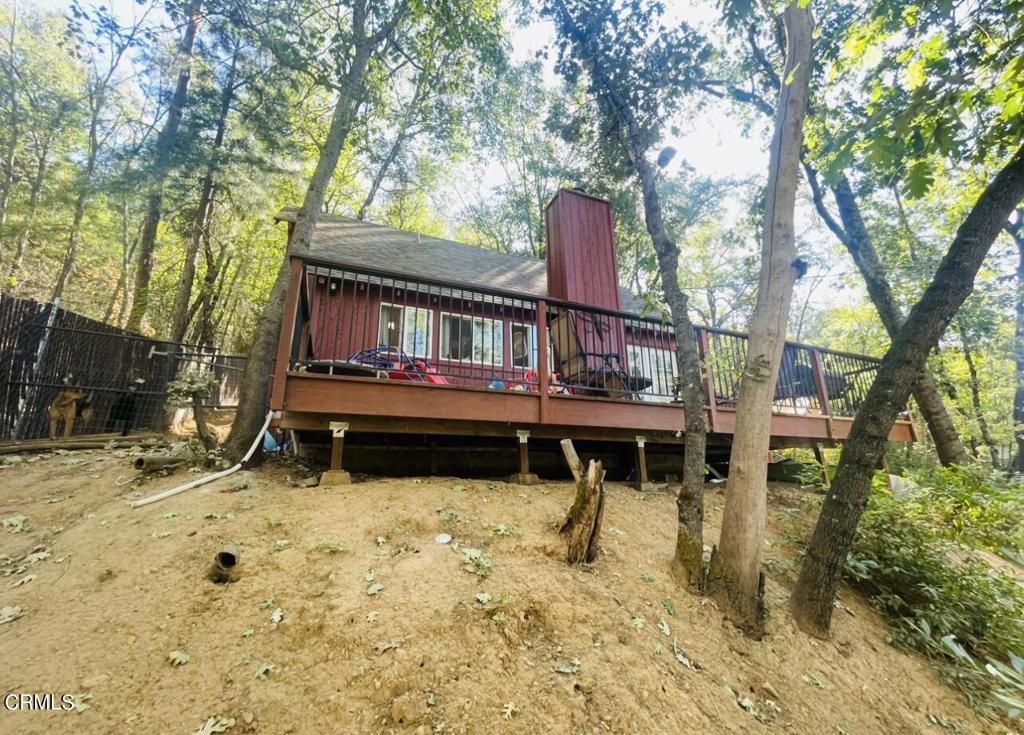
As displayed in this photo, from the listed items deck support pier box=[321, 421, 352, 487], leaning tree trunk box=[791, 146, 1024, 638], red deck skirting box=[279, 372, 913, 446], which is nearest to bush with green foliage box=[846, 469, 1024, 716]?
leaning tree trunk box=[791, 146, 1024, 638]

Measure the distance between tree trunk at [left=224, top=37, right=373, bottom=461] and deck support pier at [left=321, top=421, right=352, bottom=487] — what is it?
0.79m

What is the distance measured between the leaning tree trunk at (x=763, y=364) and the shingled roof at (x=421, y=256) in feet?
16.2

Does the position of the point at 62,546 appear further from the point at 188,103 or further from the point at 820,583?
the point at 188,103

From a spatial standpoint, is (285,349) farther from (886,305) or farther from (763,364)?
(886,305)

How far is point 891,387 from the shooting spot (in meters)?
3.14

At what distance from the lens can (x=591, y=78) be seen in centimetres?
549

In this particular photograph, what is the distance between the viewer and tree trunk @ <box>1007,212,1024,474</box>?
9996mm

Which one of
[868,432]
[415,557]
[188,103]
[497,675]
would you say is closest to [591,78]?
[868,432]

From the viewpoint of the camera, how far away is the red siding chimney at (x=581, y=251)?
29.7 ft

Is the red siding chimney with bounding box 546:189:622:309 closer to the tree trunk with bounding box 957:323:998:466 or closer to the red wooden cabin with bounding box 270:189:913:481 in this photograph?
the red wooden cabin with bounding box 270:189:913:481

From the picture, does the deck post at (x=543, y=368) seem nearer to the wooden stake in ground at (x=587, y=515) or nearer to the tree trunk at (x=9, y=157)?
the wooden stake in ground at (x=587, y=515)

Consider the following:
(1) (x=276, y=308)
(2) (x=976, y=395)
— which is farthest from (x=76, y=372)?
(2) (x=976, y=395)

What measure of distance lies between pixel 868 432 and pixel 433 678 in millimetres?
3594

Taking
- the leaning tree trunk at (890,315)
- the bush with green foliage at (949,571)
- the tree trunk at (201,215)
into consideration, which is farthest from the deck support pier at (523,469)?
the tree trunk at (201,215)
